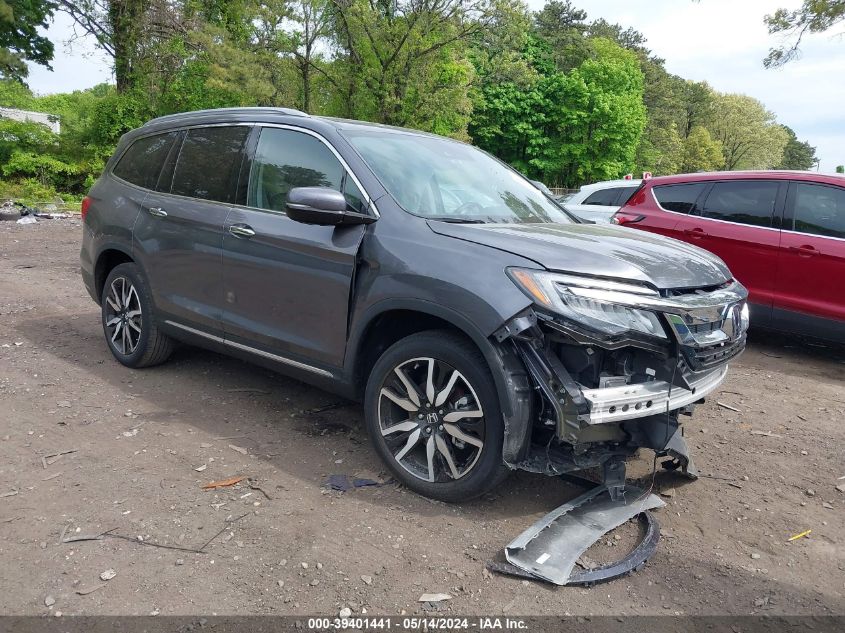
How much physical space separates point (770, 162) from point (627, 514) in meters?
84.0

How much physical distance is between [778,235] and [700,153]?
6694 centimetres

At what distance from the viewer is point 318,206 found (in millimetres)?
3291

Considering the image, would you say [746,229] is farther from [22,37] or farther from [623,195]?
[22,37]

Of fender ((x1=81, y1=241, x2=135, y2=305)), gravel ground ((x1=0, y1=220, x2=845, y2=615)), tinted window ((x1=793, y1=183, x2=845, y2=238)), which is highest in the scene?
tinted window ((x1=793, y1=183, x2=845, y2=238))

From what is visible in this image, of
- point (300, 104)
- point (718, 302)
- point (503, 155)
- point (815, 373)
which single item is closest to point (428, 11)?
point (300, 104)

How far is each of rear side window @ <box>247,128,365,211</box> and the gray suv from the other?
0.01 meters

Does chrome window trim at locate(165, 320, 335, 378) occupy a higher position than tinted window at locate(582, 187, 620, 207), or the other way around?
tinted window at locate(582, 187, 620, 207)

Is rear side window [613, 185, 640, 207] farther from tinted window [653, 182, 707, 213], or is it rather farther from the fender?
the fender

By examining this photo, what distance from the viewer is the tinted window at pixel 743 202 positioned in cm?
633

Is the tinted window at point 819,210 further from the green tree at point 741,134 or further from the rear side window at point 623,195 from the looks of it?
the green tree at point 741,134

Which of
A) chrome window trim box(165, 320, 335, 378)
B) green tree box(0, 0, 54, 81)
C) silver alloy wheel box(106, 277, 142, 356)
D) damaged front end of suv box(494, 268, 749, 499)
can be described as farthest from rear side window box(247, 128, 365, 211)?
green tree box(0, 0, 54, 81)

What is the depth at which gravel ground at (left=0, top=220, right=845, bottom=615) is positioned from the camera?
257cm

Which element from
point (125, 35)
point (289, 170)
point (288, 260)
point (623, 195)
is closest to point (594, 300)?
point (288, 260)

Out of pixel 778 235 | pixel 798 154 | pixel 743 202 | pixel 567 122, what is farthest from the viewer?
pixel 798 154
